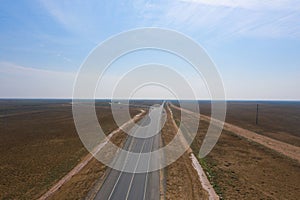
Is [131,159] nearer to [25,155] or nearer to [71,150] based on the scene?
[71,150]

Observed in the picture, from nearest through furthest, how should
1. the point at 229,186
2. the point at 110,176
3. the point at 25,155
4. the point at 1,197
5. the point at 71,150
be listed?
the point at 1,197 → the point at 229,186 → the point at 110,176 → the point at 25,155 → the point at 71,150

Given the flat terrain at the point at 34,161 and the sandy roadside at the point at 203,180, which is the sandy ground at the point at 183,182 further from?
the flat terrain at the point at 34,161

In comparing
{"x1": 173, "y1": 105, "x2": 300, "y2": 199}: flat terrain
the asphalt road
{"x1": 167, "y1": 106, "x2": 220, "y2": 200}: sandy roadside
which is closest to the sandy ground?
{"x1": 167, "y1": 106, "x2": 220, "y2": 200}: sandy roadside

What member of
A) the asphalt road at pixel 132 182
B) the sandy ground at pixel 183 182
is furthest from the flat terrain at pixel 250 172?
the asphalt road at pixel 132 182

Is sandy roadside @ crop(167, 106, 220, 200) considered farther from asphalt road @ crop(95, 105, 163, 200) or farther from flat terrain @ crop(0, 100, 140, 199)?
flat terrain @ crop(0, 100, 140, 199)

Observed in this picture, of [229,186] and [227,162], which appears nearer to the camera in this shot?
[229,186]

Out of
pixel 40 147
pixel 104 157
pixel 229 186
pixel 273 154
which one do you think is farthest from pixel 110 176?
pixel 273 154

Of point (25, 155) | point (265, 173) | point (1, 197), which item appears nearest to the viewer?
point (1, 197)
